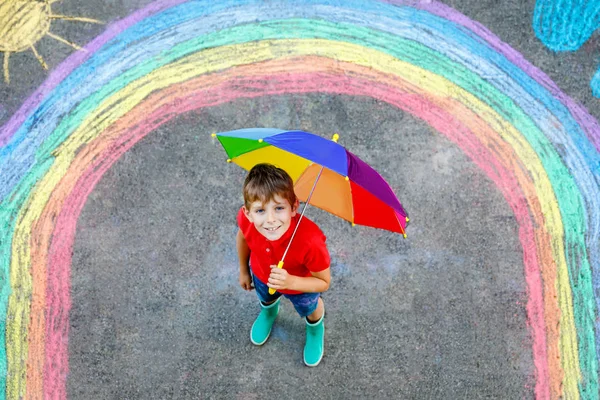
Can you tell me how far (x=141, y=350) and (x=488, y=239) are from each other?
2.51 metres

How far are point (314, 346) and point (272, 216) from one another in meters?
1.46

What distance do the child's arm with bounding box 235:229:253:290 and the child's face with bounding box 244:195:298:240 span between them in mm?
344

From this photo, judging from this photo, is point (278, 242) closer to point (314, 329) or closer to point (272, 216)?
point (272, 216)

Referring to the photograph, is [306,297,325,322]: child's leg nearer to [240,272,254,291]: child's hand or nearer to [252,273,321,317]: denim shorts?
[252,273,321,317]: denim shorts

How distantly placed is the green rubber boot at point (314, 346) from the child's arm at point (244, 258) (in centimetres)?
67

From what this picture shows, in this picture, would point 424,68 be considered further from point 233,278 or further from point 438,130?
point 233,278

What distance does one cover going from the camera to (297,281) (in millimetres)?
3057

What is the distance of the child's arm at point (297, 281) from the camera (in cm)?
296

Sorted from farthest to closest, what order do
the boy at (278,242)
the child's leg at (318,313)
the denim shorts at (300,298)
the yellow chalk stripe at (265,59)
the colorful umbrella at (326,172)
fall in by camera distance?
the yellow chalk stripe at (265,59) → the child's leg at (318,313) → the denim shorts at (300,298) → the boy at (278,242) → the colorful umbrella at (326,172)

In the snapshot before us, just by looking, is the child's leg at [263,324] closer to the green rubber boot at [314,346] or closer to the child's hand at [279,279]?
the green rubber boot at [314,346]

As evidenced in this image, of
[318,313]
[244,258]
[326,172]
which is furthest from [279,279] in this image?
[318,313]

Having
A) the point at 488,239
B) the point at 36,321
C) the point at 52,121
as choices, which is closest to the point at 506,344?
the point at 488,239

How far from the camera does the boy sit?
2.87 meters

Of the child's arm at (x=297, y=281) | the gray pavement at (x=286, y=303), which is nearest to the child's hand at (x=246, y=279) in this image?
the child's arm at (x=297, y=281)
